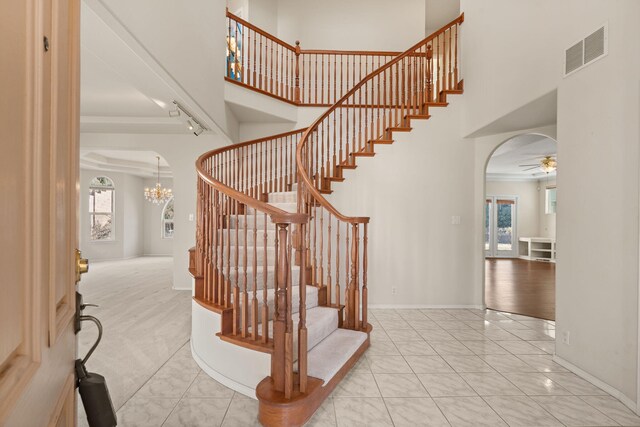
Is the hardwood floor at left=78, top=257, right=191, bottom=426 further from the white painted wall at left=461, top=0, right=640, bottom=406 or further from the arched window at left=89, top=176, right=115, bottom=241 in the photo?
the white painted wall at left=461, top=0, right=640, bottom=406

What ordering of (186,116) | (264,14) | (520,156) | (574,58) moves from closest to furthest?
1. (574,58)
2. (186,116)
3. (264,14)
4. (520,156)

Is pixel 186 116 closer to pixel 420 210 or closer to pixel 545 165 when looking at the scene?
pixel 420 210

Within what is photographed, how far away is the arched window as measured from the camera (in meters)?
9.65

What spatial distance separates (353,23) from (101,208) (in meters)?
8.82

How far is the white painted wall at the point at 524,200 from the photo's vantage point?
1151 cm

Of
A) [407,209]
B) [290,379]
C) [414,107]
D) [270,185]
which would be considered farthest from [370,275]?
[290,379]

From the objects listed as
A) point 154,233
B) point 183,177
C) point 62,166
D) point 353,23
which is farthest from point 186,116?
point 154,233

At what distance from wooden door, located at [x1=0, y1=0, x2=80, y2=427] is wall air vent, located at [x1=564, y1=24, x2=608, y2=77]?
11.4 ft

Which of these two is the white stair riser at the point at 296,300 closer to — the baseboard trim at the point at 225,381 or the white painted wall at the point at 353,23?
the baseboard trim at the point at 225,381

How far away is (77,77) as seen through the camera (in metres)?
0.86

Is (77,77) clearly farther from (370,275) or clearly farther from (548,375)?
(370,275)

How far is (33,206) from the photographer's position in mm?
537

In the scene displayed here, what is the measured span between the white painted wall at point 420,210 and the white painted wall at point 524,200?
770 centimetres

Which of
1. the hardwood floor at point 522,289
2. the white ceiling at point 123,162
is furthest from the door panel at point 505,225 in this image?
the white ceiling at point 123,162
